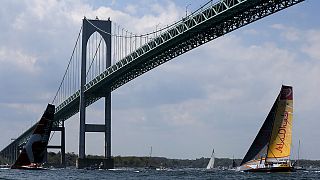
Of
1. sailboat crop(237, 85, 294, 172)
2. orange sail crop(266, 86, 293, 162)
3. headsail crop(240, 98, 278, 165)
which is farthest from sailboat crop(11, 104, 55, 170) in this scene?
orange sail crop(266, 86, 293, 162)

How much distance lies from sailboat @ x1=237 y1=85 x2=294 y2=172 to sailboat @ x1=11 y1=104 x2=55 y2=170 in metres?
18.2

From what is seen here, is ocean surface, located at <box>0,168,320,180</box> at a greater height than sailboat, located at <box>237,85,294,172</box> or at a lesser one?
lesser

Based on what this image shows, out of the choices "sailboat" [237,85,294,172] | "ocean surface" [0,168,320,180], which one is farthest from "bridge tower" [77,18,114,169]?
"sailboat" [237,85,294,172]

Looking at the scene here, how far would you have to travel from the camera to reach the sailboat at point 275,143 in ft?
203

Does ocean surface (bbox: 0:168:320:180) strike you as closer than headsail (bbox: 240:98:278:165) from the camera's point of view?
Yes

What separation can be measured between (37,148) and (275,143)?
69.6 feet

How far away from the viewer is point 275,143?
62.3m

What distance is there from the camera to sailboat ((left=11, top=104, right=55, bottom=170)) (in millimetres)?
69750

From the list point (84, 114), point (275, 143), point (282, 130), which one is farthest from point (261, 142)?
point (84, 114)

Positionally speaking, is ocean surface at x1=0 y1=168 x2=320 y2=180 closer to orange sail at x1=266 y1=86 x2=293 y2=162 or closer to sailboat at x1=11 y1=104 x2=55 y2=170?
orange sail at x1=266 y1=86 x2=293 y2=162

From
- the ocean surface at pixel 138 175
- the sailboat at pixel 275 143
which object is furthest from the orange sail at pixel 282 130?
the ocean surface at pixel 138 175

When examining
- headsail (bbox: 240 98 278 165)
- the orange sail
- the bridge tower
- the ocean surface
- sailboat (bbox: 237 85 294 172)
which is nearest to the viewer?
the ocean surface

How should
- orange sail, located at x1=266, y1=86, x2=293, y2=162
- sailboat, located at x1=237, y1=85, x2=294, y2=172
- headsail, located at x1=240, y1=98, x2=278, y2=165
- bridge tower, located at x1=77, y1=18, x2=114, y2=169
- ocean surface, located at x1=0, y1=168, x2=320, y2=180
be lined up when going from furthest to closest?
bridge tower, located at x1=77, y1=18, x2=114, y2=169 < headsail, located at x1=240, y1=98, x2=278, y2=165 < orange sail, located at x1=266, y1=86, x2=293, y2=162 < sailboat, located at x1=237, y1=85, x2=294, y2=172 < ocean surface, located at x1=0, y1=168, x2=320, y2=180

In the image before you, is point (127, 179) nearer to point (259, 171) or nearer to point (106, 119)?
point (259, 171)
